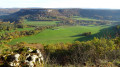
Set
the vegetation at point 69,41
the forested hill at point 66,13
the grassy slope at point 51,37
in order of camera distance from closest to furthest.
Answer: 1. the vegetation at point 69,41
2. the grassy slope at point 51,37
3. the forested hill at point 66,13

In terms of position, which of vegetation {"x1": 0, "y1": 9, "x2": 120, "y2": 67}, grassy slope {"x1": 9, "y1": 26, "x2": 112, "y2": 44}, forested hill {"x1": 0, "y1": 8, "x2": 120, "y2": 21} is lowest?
grassy slope {"x1": 9, "y1": 26, "x2": 112, "y2": 44}

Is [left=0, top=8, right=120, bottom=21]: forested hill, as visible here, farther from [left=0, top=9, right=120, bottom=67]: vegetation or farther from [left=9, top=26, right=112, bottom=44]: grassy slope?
[left=9, top=26, right=112, bottom=44]: grassy slope

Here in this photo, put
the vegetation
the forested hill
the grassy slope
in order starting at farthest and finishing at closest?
1. the forested hill
2. the grassy slope
3. the vegetation

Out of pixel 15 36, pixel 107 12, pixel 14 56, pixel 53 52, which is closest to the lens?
pixel 14 56

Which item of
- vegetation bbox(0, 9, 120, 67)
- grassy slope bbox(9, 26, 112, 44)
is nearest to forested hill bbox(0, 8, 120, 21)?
vegetation bbox(0, 9, 120, 67)

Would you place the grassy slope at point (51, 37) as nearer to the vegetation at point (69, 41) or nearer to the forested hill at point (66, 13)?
the vegetation at point (69, 41)

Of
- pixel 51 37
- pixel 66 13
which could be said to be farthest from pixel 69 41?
pixel 66 13

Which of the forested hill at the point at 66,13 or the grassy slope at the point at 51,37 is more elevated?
the forested hill at the point at 66,13

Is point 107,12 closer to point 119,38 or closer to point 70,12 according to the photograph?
point 70,12

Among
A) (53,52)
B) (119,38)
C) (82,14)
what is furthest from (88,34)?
(82,14)

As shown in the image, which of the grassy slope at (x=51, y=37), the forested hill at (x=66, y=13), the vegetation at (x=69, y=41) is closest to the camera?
the vegetation at (x=69, y=41)

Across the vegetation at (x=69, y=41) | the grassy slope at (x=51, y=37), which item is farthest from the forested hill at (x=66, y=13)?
the grassy slope at (x=51, y=37)
